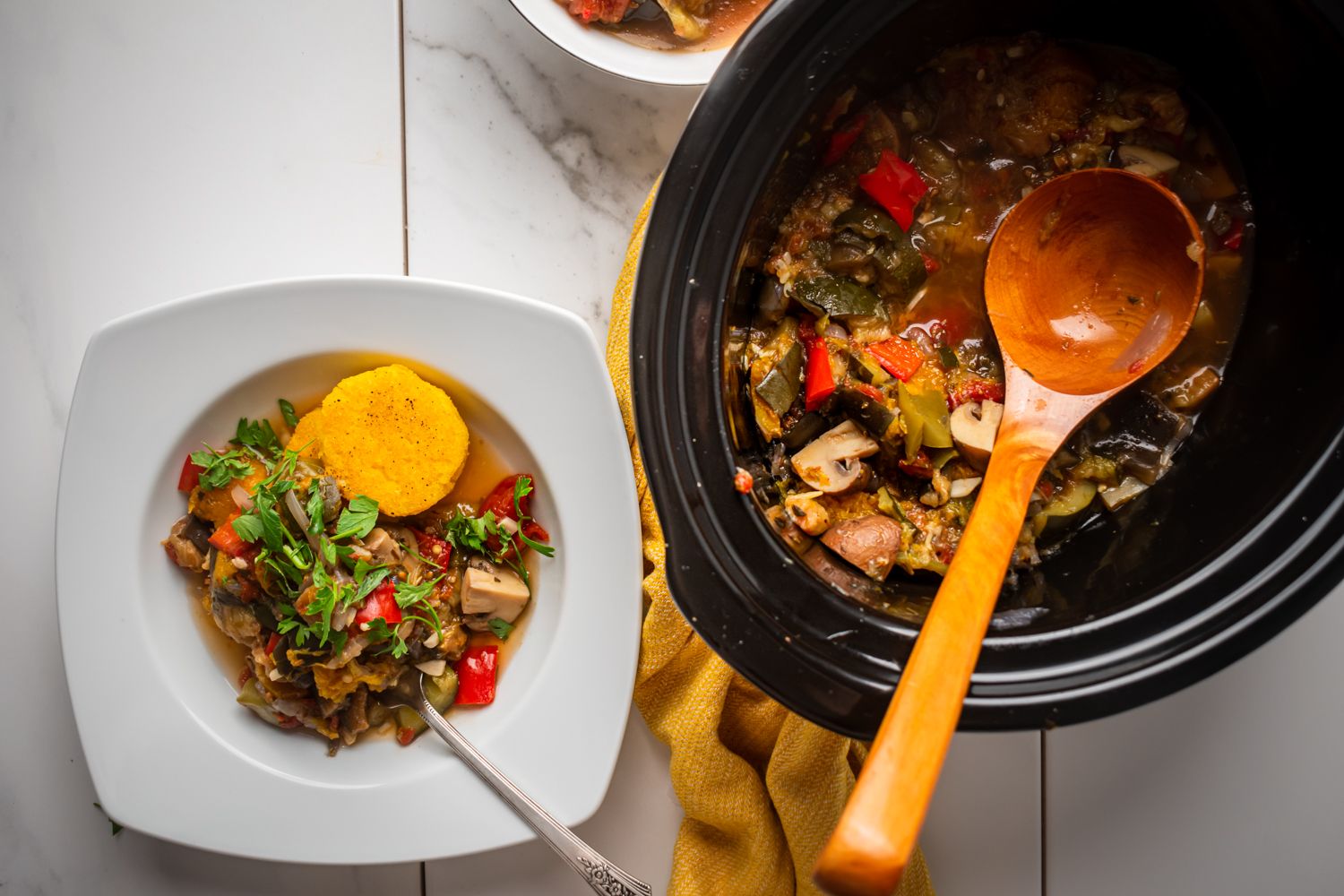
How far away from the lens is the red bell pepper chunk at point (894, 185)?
139 centimetres

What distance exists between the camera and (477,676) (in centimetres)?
156

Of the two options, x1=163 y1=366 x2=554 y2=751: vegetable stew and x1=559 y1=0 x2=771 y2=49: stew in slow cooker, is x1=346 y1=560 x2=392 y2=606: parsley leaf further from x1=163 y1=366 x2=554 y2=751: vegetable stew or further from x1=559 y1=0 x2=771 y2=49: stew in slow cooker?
x1=559 y1=0 x2=771 y2=49: stew in slow cooker

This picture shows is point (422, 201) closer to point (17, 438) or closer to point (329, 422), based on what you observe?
point (329, 422)

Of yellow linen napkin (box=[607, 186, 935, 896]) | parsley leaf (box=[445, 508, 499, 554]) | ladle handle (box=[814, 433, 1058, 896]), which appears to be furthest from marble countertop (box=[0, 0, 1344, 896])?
ladle handle (box=[814, 433, 1058, 896])

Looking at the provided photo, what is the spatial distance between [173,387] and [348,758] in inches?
27.5

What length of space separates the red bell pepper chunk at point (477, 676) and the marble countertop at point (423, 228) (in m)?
0.29

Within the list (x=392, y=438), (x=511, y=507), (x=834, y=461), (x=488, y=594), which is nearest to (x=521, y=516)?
(x=511, y=507)

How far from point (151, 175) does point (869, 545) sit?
1444mm

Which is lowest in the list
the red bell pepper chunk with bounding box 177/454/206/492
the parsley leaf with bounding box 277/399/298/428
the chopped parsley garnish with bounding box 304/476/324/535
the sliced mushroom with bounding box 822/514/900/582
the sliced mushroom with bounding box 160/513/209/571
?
the sliced mushroom with bounding box 160/513/209/571

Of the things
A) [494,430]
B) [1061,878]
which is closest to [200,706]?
[494,430]

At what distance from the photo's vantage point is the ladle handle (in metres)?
0.90

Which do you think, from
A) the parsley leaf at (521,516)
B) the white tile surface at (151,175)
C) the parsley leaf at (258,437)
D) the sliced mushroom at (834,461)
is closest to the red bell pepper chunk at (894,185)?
the sliced mushroom at (834,461)

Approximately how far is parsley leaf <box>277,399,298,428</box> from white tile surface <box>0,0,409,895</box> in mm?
271

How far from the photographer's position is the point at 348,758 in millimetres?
1545
